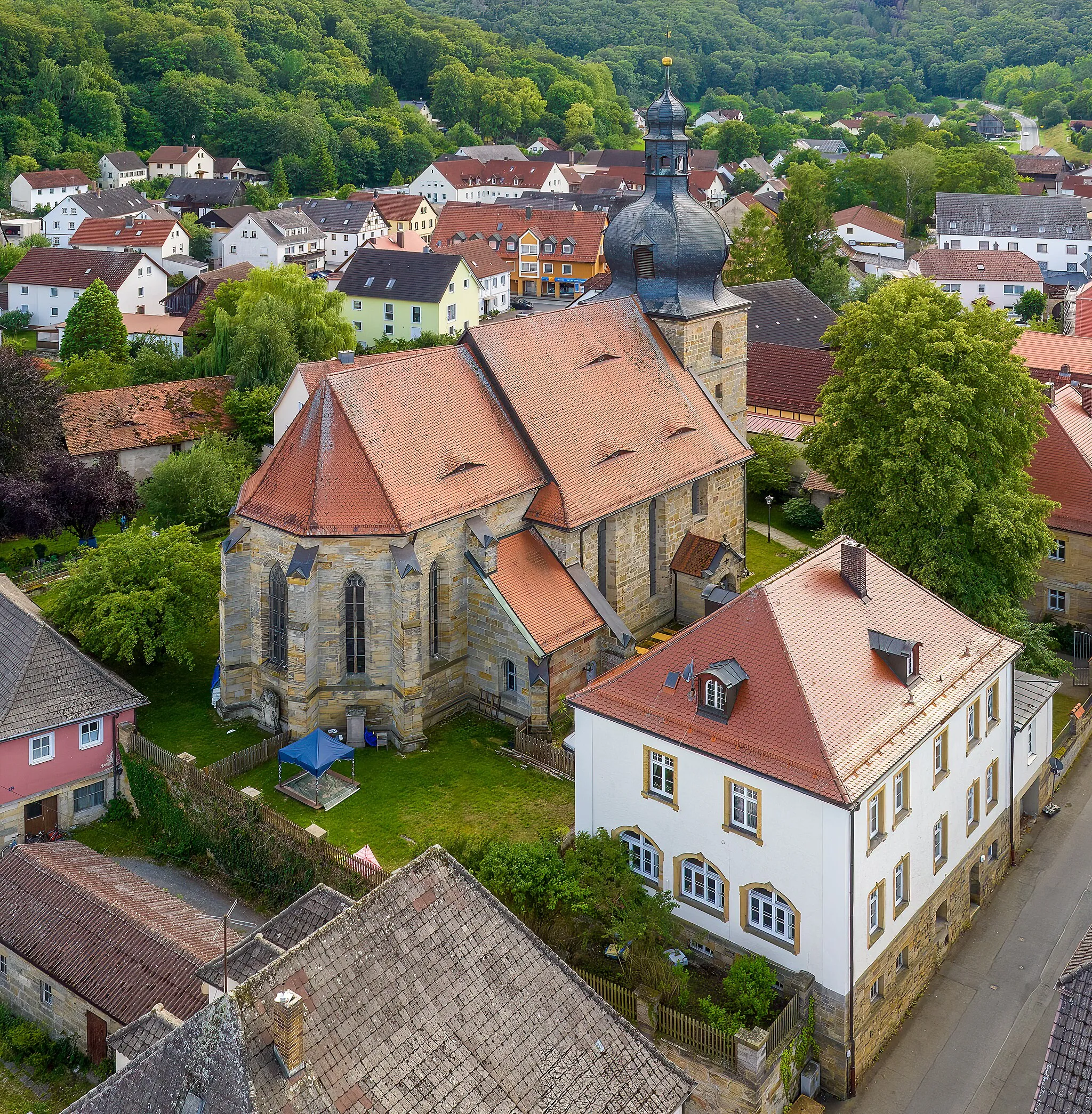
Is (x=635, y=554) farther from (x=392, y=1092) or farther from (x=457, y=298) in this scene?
(x=457, y=298)

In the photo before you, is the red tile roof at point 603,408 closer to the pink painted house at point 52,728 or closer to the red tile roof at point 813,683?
the red tile roof at point 813,683

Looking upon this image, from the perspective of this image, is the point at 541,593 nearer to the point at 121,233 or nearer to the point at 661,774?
the point at 661,774

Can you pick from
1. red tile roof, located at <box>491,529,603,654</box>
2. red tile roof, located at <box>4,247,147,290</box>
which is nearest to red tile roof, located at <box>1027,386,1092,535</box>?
red tile roof, located at <box>491,529,603,654</box>

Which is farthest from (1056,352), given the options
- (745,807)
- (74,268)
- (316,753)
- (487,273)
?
(74,268)

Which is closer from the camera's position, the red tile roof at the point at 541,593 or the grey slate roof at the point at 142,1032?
the grey slate roof at the point at 142,1032

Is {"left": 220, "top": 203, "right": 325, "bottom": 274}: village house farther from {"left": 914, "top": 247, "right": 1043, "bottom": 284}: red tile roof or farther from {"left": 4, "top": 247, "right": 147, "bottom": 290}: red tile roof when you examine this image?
{"left": 914, "top": 247, "right": 1043, "bottom": 284}: red tile roof

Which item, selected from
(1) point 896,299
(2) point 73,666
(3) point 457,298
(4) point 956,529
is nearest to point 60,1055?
(2) point 73,666

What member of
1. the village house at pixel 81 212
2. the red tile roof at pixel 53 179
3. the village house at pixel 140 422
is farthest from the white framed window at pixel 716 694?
the red tile roof at pixel 53 179
